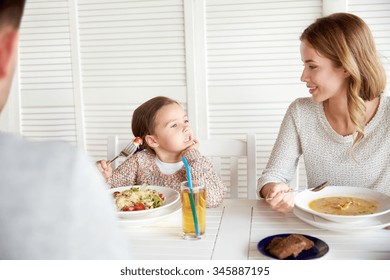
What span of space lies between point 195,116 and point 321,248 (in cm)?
113

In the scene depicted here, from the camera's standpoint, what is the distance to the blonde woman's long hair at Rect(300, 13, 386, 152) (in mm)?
1098

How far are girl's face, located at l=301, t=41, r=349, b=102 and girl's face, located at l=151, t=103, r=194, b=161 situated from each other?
0.31 m

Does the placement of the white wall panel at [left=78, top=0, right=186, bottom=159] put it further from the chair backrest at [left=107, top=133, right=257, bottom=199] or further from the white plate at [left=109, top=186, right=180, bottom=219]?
the white plate at [left=109, top=186, right=180, bottom=219]

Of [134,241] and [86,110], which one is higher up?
[86,110]

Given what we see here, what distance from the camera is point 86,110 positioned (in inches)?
75.7

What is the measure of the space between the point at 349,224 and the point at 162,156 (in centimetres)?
55

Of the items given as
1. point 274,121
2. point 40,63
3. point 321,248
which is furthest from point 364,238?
point 40,63

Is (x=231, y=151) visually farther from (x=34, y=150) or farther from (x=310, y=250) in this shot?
(x=34, y=150)

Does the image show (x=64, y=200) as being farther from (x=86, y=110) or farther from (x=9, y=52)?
(x=86, y=110)

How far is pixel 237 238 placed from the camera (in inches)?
32.3

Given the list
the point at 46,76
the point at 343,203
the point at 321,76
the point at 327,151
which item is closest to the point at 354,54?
the point at 321,76
